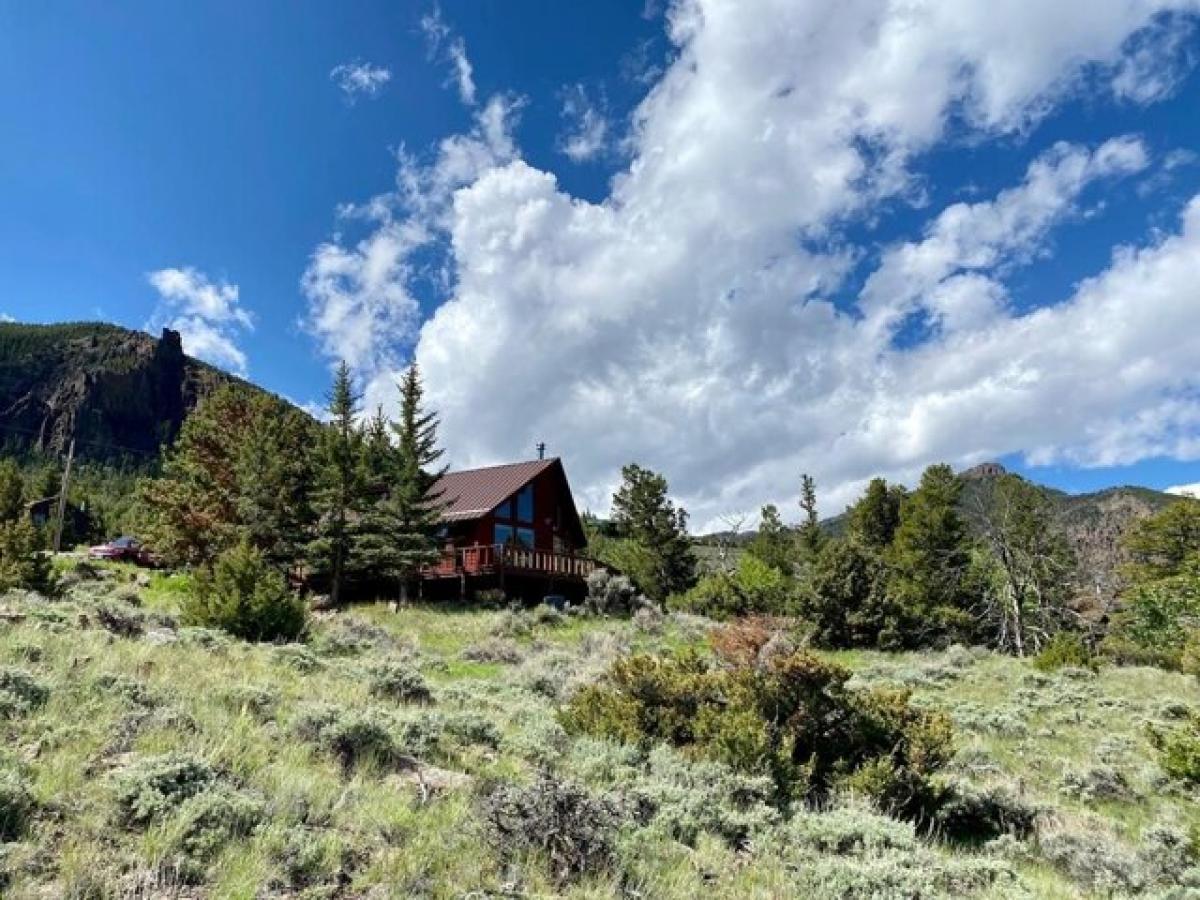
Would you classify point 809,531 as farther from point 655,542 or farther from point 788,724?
point 788,724

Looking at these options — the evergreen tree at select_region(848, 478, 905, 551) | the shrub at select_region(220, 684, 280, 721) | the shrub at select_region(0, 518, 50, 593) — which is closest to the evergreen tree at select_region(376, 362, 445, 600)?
the shrub at select_region(0, 518, 50, 593)

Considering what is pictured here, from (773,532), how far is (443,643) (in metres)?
38.9

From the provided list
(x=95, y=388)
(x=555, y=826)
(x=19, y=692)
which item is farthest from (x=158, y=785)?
(x=95, y=388)

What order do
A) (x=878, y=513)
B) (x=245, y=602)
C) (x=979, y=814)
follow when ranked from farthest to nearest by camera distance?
(x=878, y=513) < (x=245, y=602) < (x=979, y=814)

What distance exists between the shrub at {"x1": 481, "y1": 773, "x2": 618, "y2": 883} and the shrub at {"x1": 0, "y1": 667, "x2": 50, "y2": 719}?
3621 mm

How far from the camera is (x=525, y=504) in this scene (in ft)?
118

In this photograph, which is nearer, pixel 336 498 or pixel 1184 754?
pixel 1184 754

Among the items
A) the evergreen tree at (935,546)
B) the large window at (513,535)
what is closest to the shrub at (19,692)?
the large window at (513,535)

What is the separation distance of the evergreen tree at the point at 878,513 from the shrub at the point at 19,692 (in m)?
44.0

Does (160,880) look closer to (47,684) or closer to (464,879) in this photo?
(464,879)

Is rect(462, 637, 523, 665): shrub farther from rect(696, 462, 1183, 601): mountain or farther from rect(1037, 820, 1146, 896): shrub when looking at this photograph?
rect(696, 462, 1183, 601): mountain

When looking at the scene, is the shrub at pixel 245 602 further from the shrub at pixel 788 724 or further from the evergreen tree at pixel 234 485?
the evergreen tree at pixel 234 485

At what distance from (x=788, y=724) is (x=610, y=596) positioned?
2165 centimetres

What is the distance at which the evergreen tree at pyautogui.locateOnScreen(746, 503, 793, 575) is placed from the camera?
50.7m
